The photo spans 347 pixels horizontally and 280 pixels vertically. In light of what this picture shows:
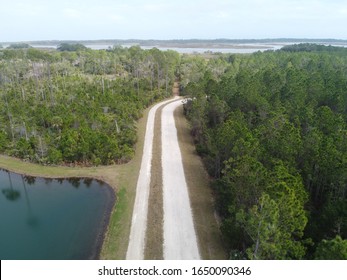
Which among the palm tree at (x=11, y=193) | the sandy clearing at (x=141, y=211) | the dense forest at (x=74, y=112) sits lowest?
the palm tree at (x=11, y=193)

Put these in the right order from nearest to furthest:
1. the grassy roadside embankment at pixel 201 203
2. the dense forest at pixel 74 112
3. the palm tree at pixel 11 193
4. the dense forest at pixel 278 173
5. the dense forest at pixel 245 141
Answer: the dense forest at pixel 278 173 < the dense forest at pixel 245 141 < the grassy roadside embankment at pixel 201 203 < the palm tree at pixel 11 193 < the dense forest at pixel 74 112

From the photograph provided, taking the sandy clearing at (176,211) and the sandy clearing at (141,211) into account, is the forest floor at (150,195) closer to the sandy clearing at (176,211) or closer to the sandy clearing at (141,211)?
the sandy clearing at (141,211)

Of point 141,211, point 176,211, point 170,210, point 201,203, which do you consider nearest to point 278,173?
point 201,203

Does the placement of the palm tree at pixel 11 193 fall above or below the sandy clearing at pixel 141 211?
below

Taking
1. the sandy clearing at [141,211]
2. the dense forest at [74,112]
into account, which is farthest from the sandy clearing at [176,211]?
the dense forest at [74,112]

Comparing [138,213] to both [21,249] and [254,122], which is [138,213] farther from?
[254,122]

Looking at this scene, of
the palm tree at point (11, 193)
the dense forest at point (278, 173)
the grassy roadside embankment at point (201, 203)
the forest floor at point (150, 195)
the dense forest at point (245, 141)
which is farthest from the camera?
the palm tree at point (11, 193)
